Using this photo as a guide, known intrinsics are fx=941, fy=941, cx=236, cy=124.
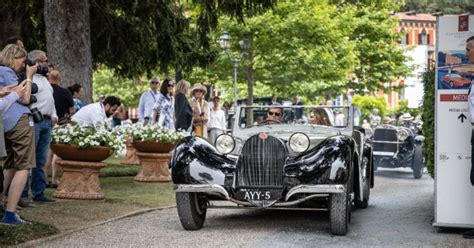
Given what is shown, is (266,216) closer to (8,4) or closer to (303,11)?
(8,4)

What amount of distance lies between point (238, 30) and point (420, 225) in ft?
105

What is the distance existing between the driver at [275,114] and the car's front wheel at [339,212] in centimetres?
276

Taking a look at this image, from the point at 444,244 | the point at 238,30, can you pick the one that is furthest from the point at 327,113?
the point at 238,30

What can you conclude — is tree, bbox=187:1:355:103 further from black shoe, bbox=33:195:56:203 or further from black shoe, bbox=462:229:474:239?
black shoe, bbox=462:229:474:239

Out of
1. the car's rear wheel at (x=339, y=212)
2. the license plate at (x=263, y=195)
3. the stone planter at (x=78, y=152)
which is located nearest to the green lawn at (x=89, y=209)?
the stone planter at (x=78, y=152)

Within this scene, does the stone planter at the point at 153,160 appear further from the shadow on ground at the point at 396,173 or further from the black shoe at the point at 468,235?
the black shoe at the point at 468,235

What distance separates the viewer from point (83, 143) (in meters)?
12.1

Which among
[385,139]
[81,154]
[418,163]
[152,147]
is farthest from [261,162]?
[385,139]

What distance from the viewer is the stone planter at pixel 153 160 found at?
15750mm

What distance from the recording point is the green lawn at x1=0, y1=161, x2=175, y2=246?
8980 mm

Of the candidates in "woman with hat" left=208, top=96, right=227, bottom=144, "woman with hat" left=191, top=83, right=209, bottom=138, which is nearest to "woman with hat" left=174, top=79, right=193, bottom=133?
"woman with hat" left=191, top=83, right=209, bottom=138

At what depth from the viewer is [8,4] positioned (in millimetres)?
20609

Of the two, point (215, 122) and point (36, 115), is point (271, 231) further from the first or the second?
point (215, 122)

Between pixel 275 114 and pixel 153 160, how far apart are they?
400cm
